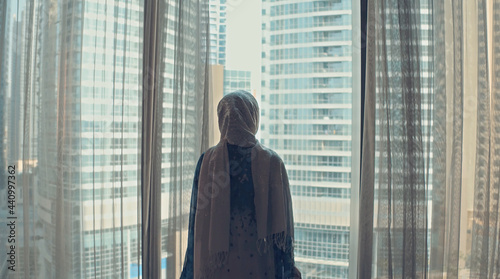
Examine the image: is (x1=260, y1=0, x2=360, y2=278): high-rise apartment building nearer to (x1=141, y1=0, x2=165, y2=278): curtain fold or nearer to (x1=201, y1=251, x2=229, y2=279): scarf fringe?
(x1=201, y1=251, x2=229, y2=279): scarf fringe

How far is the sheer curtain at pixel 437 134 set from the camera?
1.63m

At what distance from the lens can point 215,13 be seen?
1.98 meters

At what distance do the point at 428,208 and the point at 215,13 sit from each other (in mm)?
1299

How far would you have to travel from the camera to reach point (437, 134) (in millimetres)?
1655

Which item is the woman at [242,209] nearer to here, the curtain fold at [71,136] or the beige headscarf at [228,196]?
the beige headscarf at [228,196]

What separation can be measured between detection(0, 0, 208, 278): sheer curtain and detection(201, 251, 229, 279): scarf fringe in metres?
0.50

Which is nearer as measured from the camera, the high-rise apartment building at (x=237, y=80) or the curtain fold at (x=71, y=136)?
the high-rise apartment building at (x=237, y=80)

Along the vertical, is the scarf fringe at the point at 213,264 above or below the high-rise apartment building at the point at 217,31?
below

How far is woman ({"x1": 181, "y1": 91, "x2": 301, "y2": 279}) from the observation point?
1.49 meters

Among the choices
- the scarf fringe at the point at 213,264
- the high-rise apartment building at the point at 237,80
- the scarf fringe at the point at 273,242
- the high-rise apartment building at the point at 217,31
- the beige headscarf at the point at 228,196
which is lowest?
the scarf fringe at the point at 213,264

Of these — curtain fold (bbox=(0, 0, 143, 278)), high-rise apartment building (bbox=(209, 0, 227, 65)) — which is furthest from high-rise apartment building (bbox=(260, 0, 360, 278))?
curtain fold (bbox=(0, 0, 143, 278))

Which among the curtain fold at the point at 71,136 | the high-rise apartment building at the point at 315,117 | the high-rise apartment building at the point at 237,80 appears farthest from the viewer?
the curtain fold at the point at 71,136

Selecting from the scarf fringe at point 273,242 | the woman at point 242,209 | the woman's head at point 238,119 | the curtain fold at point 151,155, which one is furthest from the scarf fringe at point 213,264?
the curtain fold at point 151,155

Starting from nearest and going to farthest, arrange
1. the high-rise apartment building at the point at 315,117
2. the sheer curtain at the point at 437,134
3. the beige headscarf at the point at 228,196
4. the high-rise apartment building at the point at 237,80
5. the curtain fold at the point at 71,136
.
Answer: the beige headscarf at the point at 228,196, the sheer curtain at the point at 437,134, the high-rise apartment building at the point at 315,117, the high-rise apartment building at the point at 237,80, the curtain fold at the point at 71,136
